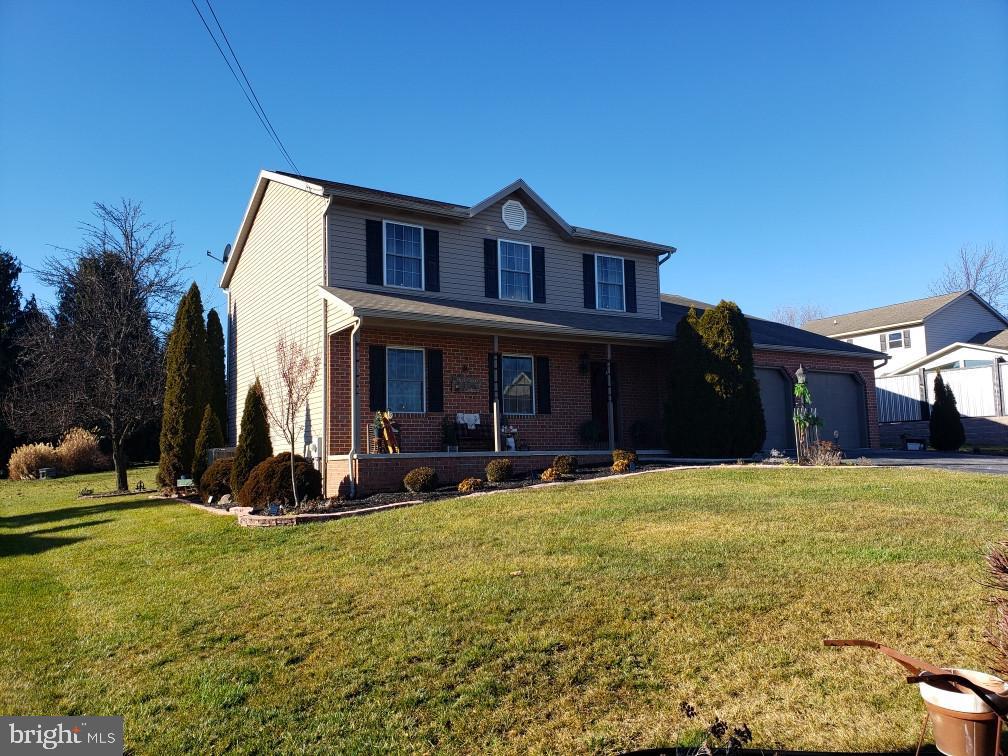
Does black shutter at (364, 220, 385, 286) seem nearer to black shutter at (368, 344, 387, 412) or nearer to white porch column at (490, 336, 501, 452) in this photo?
black shutter at (368, 344, 387, 412)

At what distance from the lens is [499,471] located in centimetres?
1285

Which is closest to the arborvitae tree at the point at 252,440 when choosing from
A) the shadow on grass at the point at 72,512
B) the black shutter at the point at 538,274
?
the shadow on grass at the point at 72,512

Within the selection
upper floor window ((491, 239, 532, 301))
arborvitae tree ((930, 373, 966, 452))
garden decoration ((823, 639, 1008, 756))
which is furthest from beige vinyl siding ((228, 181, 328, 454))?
arborvitae tree ((930, 373, 966, 452))

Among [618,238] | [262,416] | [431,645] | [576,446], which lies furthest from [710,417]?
[431,645]

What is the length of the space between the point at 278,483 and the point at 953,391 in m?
24.2

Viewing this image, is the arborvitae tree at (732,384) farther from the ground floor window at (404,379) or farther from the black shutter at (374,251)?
the black shutter at (374,251)

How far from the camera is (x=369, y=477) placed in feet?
42.0

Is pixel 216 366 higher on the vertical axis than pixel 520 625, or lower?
higher

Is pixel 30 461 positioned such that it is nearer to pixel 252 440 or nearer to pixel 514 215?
pixel 252 440

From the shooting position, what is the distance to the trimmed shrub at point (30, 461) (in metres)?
23.7

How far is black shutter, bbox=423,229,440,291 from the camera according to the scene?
Answer: 15859 millimetres

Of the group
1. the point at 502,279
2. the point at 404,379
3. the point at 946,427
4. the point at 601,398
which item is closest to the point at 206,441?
the point at 404,379

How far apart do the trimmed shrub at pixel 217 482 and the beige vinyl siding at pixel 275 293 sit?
63.5 inches

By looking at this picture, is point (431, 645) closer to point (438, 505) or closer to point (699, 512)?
point (699, 512)
